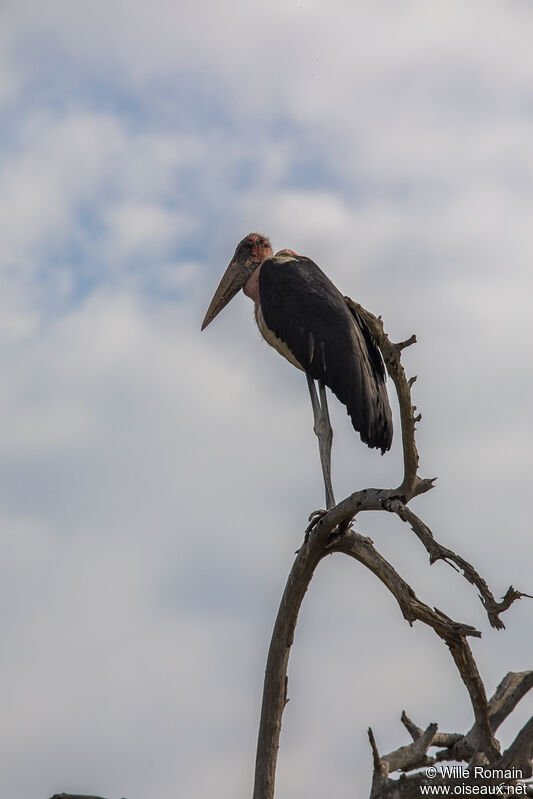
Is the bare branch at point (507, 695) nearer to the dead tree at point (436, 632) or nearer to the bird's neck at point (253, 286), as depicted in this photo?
the dead tree at point (436, 632)

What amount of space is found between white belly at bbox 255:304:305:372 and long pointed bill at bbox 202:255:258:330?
4.63 ft

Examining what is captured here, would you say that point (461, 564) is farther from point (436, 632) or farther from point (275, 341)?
point (275, 341)

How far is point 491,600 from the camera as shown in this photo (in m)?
7.70

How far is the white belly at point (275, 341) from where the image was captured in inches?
502

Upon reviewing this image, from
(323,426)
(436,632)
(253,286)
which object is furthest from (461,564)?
(253,286)

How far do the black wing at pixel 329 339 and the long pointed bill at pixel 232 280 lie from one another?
148 centimetres

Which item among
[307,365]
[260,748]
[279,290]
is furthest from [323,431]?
[260,748]

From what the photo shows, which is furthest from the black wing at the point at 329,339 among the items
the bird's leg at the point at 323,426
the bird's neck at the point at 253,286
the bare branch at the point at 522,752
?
the bare branch at the point at 522,752

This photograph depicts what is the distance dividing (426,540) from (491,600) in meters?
0.62

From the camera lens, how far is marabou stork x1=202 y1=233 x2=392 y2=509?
11711 mm

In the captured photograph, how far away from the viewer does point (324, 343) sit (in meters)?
Answer: 12.2

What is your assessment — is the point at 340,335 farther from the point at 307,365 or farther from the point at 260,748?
the point at 260,748

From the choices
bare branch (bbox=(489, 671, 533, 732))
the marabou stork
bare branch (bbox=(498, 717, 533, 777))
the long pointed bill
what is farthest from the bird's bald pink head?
bare branch (bbox=(498, 717, 533, 777))

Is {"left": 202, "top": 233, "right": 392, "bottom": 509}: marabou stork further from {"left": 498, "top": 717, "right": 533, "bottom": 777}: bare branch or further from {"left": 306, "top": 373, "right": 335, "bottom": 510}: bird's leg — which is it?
{"left": 498, "top": 717, "right": 533, "bottom": 777}: bare branch
